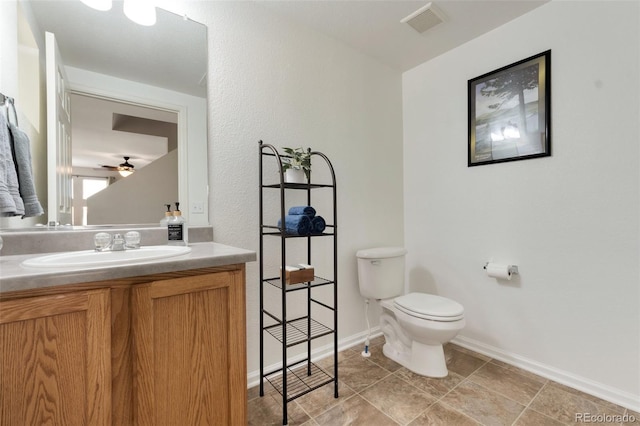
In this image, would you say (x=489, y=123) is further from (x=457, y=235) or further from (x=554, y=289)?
(x=554, y=289)

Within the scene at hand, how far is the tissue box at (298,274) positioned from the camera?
1.53 meters

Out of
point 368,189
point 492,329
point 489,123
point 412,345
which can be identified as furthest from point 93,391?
point 489,123

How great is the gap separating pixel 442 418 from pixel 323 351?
0.85 meters

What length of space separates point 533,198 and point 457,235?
0.58 m

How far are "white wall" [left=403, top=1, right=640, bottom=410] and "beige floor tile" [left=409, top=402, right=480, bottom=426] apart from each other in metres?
0.79

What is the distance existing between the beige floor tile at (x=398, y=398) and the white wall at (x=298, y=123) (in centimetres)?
53

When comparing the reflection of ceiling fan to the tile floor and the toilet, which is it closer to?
the tile floor

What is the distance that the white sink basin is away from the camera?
0.89m

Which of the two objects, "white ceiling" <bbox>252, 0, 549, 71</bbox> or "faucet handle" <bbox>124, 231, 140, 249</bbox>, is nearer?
"faucet handle" <bbox>124, 231, 140, 249</bbox>

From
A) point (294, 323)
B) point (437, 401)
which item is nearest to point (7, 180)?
point (294, 323)

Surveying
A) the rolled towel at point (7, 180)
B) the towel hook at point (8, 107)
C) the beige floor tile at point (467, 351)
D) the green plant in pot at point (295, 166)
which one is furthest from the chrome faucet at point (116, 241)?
the beige floor tile at point (467, 351)

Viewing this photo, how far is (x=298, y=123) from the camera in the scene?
199cm

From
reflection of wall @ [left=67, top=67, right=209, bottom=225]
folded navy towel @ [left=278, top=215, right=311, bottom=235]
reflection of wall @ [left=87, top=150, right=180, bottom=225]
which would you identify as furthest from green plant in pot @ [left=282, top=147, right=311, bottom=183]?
reflection of wall @ [left=87, top=150, right=180, bottom=225]

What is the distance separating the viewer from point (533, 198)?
1.91 metres
